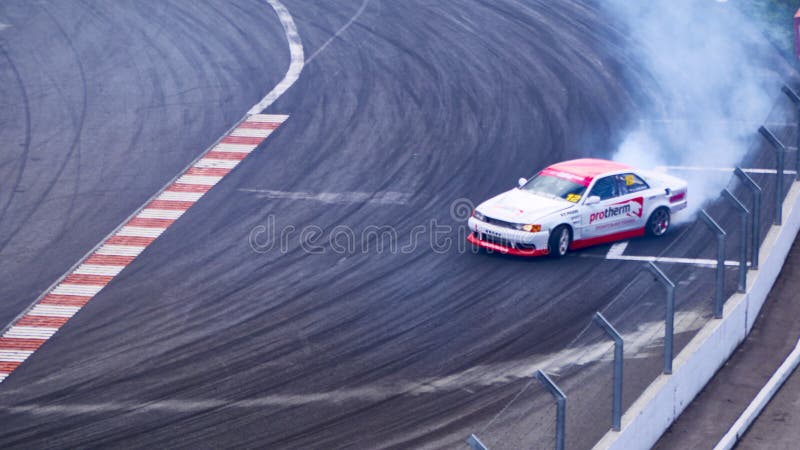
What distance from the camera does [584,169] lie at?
19.6m

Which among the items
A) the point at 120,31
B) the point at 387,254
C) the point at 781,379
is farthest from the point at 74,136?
the point at 781,379

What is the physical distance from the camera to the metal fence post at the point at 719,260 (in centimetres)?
1405

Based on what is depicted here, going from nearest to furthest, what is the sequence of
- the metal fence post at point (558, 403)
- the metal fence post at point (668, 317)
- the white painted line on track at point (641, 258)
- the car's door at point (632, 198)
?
1. the metal fence post at point (558, 403)
2. the metal fence post at point (668, 317)
3. the white painted line on track at point (641, 258)
4. the car's door at point (632, 198)

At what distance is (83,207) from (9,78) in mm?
7911

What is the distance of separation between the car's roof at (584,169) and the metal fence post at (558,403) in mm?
9001

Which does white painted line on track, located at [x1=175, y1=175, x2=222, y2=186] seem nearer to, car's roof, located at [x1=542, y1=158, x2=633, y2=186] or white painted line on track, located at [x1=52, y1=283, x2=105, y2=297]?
white painted line on track, located at [x1=52, y1=283, x2=105, y2=297]

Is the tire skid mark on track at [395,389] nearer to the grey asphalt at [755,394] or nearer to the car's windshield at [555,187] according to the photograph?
the grey asphalt at [755,394]

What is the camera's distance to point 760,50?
1187 inches

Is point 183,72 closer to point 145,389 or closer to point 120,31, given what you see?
point 120,31

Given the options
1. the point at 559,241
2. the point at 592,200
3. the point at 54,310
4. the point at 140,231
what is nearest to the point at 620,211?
the point at 592,200

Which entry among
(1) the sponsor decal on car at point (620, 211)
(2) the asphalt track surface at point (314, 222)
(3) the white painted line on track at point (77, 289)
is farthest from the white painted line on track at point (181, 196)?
(1) the sponsor decal on car at point (620, 211)

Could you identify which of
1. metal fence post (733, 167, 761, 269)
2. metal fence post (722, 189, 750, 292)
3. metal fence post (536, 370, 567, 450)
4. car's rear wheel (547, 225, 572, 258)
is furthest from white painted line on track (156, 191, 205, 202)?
metal fence post (536, 370, 567, 450)

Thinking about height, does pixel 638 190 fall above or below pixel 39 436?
above

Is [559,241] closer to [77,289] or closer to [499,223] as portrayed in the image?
[499,223]
